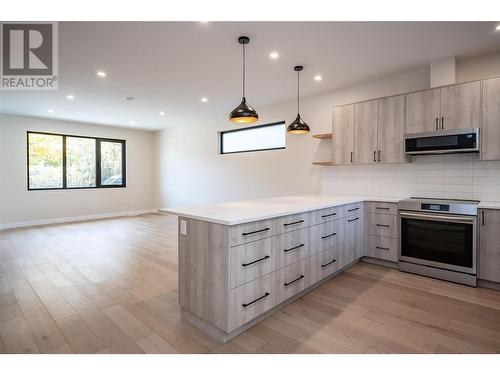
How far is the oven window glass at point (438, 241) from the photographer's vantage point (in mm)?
3092

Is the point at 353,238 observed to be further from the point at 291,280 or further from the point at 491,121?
the point at 491,121

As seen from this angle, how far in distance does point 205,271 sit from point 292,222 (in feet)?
3.04

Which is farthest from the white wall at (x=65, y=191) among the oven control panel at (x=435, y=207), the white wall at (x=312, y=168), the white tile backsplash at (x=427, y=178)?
the oven control panel at (x=435, y=207)

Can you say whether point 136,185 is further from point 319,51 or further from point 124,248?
point 319,51

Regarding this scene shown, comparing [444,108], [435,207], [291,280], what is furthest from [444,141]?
[291,280]

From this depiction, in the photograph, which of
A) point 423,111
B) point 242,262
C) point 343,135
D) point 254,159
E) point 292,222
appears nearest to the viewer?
point 242,262

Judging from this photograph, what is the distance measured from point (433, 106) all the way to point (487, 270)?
2.00 m

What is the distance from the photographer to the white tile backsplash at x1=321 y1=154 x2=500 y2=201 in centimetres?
337

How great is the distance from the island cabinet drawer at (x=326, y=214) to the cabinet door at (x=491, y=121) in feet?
5.53

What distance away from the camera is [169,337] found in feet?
7.01

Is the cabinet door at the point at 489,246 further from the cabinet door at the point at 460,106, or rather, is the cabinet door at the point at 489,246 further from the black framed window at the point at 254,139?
the black framed window at the point at 254,139

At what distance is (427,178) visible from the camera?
12.4 ft

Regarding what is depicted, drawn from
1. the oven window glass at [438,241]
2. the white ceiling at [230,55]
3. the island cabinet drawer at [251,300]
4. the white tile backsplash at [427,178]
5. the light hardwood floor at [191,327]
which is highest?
the white ceiling at [230,55]

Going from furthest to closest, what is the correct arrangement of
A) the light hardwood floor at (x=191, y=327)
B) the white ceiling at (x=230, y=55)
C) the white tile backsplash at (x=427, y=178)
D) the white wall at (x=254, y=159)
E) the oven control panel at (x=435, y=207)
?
the white wall at (x=254, y=159), the white tile backsplash at (x=427, y=178), the oven control panel at (x=435, y=207), the white ceiling at (x=230, y=55), the light hardwood floor at (x=191, y=327)
